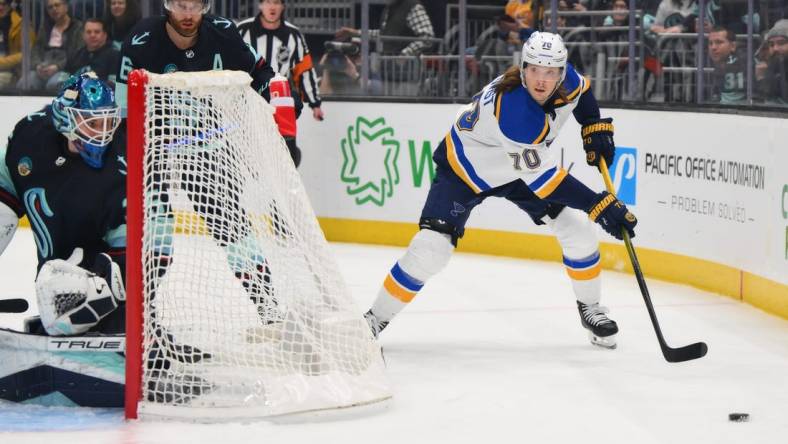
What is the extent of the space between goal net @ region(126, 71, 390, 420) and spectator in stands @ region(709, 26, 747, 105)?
255 cm

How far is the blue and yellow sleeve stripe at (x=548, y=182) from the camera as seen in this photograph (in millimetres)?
4398

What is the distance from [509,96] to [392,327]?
1.08m

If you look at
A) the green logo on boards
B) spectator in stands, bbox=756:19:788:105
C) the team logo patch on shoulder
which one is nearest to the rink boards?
the green logo on boards

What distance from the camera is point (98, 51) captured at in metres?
7.89

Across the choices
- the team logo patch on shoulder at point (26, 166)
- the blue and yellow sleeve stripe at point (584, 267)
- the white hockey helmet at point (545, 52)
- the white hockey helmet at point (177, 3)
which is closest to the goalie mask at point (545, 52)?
the white hockey helmet at point (545, 52)

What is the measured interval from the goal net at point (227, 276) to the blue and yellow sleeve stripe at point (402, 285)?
661 mm

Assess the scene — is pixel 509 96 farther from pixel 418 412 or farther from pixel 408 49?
pixel 408 49

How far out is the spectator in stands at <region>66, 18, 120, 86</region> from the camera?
25.8 ft

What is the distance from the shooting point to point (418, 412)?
369 centimetres

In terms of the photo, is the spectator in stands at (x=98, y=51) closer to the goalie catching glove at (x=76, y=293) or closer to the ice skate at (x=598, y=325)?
the ice skate at (x=598, y=325)

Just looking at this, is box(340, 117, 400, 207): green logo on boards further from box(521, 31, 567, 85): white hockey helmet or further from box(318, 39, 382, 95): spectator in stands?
box(521, 31, 567, 85): white hockey helmet

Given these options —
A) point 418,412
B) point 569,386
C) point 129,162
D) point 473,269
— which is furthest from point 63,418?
point 473,269

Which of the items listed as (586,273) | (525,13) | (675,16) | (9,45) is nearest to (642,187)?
(675,16)

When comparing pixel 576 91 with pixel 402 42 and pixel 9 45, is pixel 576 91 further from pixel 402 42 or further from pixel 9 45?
pixel 9 45
